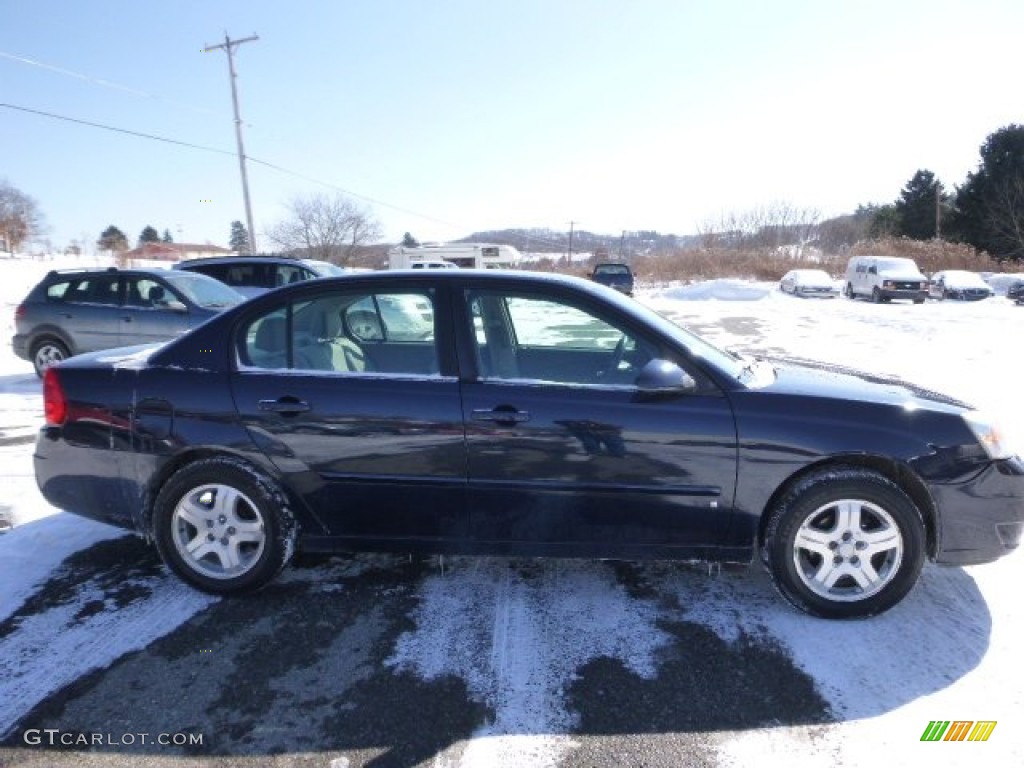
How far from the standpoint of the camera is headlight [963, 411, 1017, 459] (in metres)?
2.83

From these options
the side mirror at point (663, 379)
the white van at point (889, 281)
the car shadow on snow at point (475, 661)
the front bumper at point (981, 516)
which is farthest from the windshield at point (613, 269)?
the side mirror at point (663, 379)

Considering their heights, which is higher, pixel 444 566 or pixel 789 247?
pixel 789 247

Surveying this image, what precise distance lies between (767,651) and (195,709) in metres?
2.30

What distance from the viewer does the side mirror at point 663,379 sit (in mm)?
2732

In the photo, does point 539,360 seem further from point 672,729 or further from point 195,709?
point 195,709

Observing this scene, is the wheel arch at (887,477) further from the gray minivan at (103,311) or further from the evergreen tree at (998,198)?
the evergreen tree at (998,198)

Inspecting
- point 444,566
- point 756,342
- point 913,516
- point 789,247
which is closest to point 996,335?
point 756,342

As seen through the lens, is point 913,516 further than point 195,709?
Yes

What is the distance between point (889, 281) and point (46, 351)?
91.6 ft

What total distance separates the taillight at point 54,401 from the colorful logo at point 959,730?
4.08 meters

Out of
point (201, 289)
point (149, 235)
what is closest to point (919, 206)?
point (201, 289)

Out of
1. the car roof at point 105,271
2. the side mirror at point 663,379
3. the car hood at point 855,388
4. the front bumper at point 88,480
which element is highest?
the car roof at point 105,271

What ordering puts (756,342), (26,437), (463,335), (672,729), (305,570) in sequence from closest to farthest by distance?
1. (672,729)
2. (463,335)
3. (305,570)
4. (26,437)
5. (756,342)

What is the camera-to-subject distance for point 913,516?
277 cm
